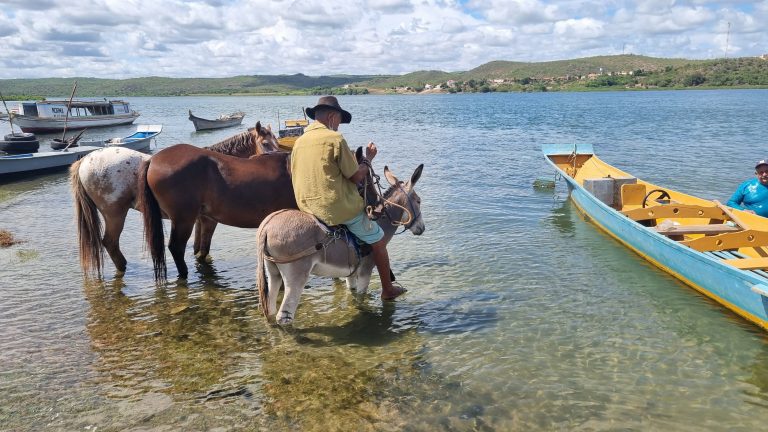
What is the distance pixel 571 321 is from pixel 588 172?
9.60 m

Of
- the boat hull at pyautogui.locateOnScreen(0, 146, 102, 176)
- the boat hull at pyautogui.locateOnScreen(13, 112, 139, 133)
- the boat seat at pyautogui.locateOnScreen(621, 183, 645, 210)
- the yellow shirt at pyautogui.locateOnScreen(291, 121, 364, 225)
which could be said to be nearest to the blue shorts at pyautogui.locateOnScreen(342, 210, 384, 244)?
the yellow shirt at pyautogui.locateOnScreen(291, 121, 364, 225)

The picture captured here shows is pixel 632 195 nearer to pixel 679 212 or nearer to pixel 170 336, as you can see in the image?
pixel 679 212

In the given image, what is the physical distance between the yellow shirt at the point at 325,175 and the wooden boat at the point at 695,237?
16.0 feet

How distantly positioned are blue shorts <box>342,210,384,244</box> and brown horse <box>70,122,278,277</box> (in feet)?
9.75

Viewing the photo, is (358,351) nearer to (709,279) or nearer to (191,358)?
(191,358)

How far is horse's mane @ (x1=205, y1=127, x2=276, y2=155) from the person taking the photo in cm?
866

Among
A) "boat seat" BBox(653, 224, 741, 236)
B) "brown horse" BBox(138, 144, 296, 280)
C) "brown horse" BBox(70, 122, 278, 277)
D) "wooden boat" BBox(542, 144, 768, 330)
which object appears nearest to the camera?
"wooden boat" BBox(542, 144, 768, 330)

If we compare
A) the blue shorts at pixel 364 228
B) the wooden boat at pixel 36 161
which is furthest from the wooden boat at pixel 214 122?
the blue shorts at pixel 364 228

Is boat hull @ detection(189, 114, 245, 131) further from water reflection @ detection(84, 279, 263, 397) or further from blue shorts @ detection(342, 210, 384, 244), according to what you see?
blue shorts @ detection(342, 210, 384, 244)

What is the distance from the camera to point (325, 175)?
581cm

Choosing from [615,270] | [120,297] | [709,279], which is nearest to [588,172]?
[615,270]

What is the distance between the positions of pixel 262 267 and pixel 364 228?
4.14ft

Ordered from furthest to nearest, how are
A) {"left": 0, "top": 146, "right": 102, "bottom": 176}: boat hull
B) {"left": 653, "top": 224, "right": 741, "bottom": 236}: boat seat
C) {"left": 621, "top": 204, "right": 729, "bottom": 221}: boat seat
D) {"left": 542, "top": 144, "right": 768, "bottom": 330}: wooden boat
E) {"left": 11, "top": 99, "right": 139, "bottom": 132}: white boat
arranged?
{"left": 11, "top": 99, "right": 139, "bottom": 132}: white boat → {"left": 0, "top": 146, "right": 102, "bottom": 176}: boat hull → {"left": 621, "top": 204, "right": 729, "bottom": 221}: boat seat → {"left": 653, "top": 224, "right": 741, "bottom": 236}: boat seat → {"left": 542, "top": 144, "right": 768, "bottom": 330}: wooden boat


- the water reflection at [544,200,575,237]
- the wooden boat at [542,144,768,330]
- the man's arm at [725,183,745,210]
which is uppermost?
the man's arm at [725,183,745,210]
